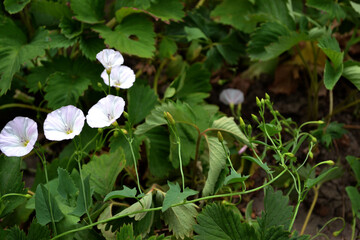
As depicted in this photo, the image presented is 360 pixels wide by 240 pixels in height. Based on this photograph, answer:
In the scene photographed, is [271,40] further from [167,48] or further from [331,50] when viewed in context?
[167,48]

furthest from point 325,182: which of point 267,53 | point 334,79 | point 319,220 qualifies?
point 267,53

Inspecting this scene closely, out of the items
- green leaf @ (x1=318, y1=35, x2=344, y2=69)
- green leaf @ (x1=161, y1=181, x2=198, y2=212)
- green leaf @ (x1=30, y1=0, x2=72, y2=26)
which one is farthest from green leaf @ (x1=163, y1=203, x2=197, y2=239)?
green leaf @ (x1=30, y1=0, x2=72, y2=26)

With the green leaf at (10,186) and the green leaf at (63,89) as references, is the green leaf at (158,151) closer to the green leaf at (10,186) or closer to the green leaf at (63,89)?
the green leaf at (63,89)

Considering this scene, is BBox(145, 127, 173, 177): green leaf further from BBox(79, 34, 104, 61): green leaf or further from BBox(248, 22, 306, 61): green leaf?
BBox(248, 22, 306, 61): green leaf

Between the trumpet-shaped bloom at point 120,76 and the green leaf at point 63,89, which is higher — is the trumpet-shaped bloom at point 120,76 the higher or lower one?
the higher one

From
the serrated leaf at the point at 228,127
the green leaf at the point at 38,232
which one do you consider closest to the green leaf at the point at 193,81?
the serrated leaf at the point at 228,127
